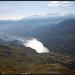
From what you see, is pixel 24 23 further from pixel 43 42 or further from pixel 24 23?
pixel 43 42

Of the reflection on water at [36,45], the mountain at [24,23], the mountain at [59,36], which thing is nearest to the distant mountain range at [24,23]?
the mountain at [24,23]

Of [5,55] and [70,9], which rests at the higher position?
[70,9]

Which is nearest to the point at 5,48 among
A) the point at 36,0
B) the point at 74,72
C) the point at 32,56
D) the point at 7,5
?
the point at 32,56

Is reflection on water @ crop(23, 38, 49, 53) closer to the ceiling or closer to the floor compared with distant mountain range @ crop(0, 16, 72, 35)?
closer to the floor

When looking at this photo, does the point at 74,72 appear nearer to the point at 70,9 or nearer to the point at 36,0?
the point at 70,9

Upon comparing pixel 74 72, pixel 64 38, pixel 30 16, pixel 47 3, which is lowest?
pixel 74 72

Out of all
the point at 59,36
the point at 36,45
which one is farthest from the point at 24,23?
the point at 59,36

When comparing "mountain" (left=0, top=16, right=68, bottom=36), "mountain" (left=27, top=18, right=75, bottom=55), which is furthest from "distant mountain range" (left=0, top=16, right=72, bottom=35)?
"mountain" (left=27, top=18, right=75, bottom=55)

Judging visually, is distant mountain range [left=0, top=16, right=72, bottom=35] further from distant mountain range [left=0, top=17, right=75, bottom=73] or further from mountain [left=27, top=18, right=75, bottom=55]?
mountain [left=27, top=18, right=75, bottom=55]
